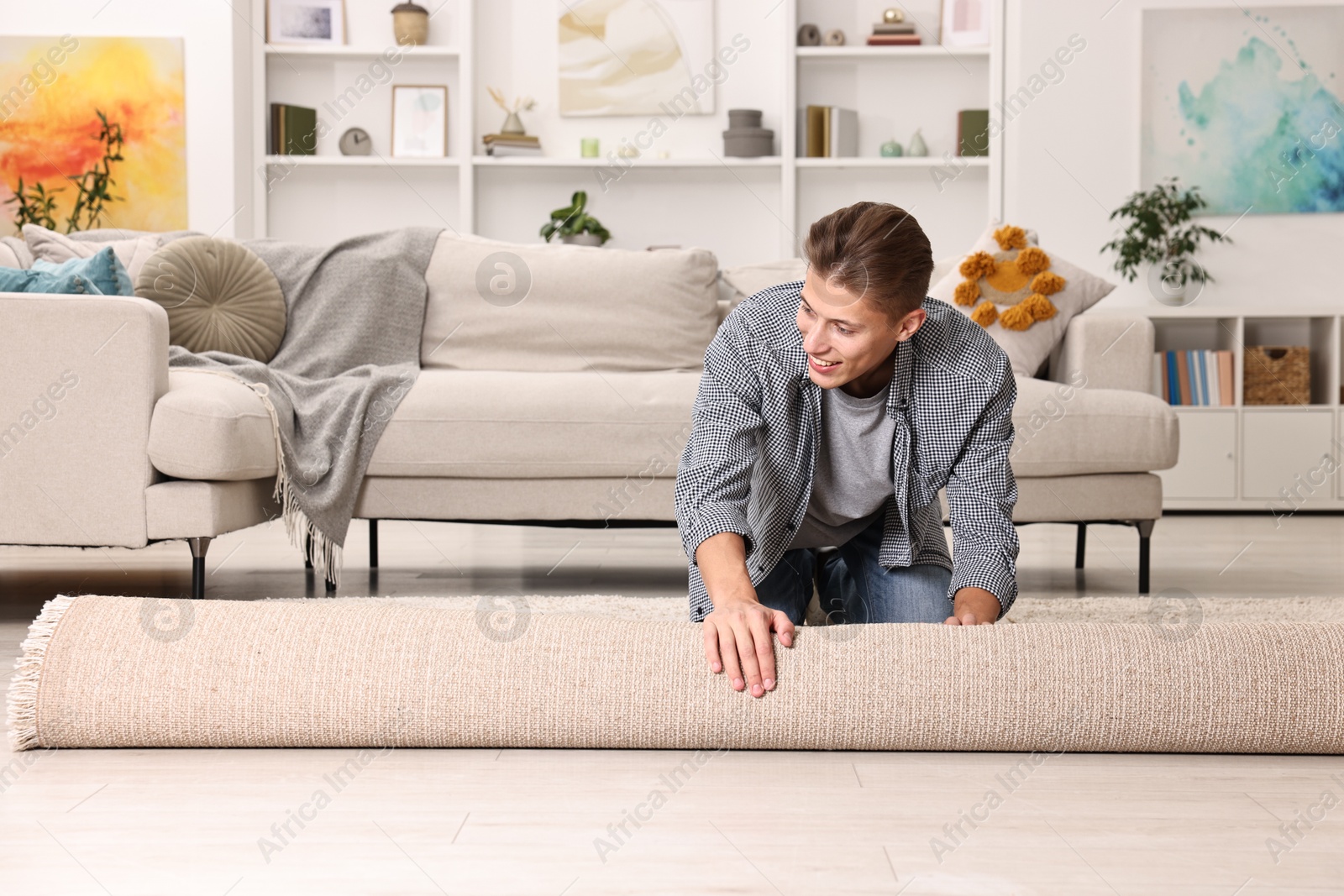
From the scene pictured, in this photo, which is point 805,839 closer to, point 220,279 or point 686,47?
point 220,279

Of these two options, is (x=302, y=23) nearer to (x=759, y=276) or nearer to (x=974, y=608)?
(x=759, y=276)

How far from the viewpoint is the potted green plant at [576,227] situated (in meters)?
4.80

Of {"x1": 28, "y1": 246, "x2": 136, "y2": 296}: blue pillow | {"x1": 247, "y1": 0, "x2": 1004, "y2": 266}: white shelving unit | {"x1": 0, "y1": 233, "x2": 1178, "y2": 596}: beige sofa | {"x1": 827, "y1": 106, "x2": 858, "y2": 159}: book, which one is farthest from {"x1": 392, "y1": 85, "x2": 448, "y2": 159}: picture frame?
{"x1": 28, "y1": 246, "x2": 136, "y2": 296}: blue pillow

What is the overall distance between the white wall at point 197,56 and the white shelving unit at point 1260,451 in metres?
3.60

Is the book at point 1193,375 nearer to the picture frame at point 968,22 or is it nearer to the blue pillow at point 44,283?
the picture frame at point 968,22

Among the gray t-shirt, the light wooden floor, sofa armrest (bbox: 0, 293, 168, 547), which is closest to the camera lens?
the light wooden floor

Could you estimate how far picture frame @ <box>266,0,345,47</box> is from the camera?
4.86 metres

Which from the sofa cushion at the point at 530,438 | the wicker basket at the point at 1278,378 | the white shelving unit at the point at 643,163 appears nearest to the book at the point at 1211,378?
the wicker basket at the point at 1278,378

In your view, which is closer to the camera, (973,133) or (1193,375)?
(1193,375)

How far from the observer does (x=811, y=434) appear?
5.29ft

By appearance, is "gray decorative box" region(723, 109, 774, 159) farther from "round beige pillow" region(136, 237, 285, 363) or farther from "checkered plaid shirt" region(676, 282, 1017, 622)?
"checkered plaid shirt" region(676, 282, 1017, 622)

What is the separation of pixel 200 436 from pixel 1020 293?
1951 millimetres

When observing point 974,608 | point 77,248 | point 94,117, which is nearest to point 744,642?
point 974,608

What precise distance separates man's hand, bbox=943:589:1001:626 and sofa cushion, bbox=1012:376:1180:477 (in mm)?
1078
